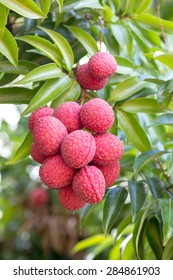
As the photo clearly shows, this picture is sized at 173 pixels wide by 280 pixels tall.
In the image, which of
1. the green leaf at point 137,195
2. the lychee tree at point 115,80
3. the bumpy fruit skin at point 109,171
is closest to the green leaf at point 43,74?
the lychee tree at point 115,80

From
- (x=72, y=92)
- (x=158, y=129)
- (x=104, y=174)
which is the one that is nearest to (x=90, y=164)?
(x=104, y=174)

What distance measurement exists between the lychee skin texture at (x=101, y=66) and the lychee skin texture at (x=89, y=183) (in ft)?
0.66

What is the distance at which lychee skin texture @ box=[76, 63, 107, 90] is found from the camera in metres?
1.08

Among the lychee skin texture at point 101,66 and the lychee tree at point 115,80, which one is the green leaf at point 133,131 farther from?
the lychee skin texture at point 101,66

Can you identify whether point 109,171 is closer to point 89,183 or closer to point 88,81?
point 89,183

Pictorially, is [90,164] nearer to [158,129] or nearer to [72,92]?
[72,92]

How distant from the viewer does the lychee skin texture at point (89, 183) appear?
0.91 metres

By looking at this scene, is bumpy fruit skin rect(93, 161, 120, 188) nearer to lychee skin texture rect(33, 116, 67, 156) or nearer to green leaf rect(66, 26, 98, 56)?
lychee skin texture rect(33, 116, 67, 156)

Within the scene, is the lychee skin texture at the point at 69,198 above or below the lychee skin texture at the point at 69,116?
below

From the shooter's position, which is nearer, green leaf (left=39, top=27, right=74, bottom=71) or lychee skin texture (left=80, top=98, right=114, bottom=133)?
lychee skin texture (left=80, top=98, right=114, bottom=133)

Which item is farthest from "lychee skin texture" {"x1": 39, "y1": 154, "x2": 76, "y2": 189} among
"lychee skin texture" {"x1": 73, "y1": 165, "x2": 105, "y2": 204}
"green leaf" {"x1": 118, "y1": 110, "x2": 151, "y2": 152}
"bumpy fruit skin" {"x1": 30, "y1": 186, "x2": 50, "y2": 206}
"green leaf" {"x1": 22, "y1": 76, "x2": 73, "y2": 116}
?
"bumpy fruit skin" {"x1": 30, "y1": 186, "x2": 50, "y2": 206}

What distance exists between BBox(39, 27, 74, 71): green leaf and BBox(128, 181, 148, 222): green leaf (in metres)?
0.31

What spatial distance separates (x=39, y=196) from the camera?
2.79 m
